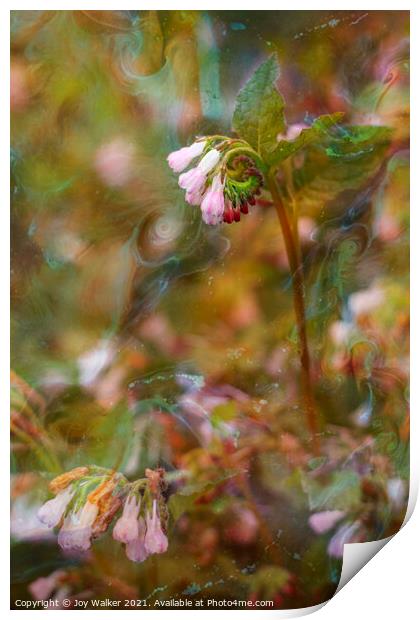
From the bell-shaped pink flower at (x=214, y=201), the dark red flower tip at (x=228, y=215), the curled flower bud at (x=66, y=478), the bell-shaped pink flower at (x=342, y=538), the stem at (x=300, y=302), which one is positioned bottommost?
the bell-shaped pink flower at (x=342, y=538)

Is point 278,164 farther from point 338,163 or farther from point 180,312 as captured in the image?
point 180,312

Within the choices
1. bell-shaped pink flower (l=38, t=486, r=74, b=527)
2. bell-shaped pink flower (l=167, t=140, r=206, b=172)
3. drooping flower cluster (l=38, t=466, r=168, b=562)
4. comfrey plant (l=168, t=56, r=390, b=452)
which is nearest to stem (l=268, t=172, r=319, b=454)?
comfrey plant (l=168, t=56, r=390, b=452)

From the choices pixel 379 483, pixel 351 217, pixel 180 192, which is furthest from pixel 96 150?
pixel 379 483

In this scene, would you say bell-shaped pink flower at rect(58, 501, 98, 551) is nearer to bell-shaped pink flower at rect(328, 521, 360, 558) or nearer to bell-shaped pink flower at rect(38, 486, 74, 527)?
bell-shaped pink flower at rect(38, 486, 74, 527)

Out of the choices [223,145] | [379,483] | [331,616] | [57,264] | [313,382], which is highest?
[223,145]

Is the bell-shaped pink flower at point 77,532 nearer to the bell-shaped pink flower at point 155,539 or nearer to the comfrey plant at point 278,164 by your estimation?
the bell-shaped pink flower at point 155,539

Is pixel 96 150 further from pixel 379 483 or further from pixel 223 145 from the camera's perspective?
pixel 379 483

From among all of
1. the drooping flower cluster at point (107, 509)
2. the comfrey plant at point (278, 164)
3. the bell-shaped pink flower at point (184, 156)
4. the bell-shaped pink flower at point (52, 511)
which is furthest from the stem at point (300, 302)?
the bell-shaped pink flower at point (52, 511)
